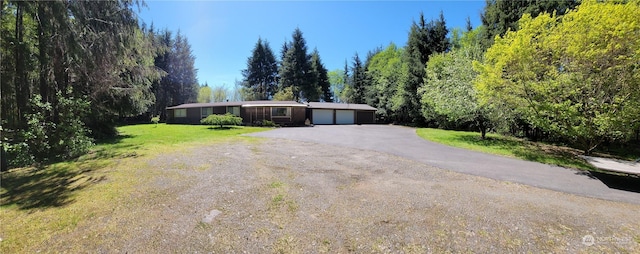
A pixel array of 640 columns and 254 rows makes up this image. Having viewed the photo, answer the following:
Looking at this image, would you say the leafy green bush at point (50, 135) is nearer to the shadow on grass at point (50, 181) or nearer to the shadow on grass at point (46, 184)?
the shadow on grass at point (50, 181)

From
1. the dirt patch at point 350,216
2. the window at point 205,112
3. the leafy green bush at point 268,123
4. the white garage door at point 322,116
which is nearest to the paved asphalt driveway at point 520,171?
the dirt patch at point 350,216

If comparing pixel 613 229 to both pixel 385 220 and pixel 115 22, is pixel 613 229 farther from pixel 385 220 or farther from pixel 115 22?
pixel 115 22

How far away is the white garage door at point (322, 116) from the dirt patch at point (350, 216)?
21.9m

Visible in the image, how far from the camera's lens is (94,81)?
11.6 metres

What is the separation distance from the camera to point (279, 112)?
25.3 meters

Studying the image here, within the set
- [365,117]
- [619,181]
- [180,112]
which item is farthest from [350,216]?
[180,112]

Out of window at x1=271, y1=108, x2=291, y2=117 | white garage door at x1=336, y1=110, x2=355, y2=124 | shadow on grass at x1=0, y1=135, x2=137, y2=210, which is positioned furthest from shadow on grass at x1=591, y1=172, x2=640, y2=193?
white garage door at x1=336, y1=110, x2=355, y2=124

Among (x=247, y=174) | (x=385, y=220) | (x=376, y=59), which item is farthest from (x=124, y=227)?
(x=376, y=59)

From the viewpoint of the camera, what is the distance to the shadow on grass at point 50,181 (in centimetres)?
500

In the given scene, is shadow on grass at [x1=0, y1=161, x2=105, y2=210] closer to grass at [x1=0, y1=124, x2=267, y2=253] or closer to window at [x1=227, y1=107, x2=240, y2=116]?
grass at [x1=0, y1=124, x2=267, y2=253]

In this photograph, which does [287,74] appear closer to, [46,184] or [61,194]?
[46,184]

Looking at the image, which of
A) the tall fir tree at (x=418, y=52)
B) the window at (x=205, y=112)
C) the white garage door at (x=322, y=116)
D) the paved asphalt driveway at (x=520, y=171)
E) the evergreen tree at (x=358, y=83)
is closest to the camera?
the paved asphalt driveway at (x=520, y=171)

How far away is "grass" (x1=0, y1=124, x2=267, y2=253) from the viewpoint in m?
3.70

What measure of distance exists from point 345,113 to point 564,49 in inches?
900
